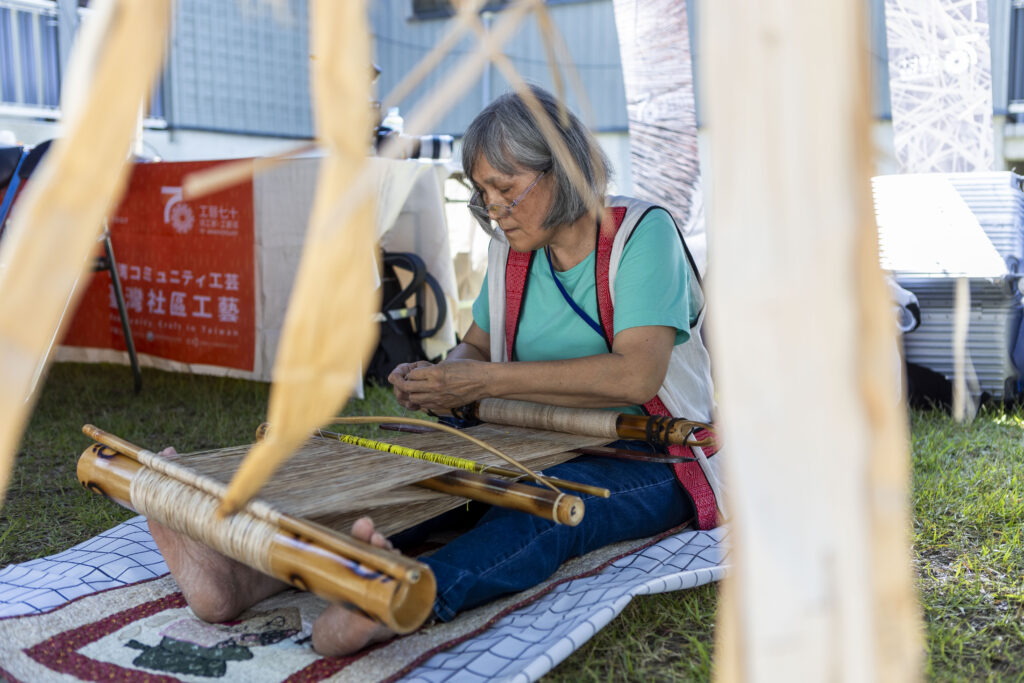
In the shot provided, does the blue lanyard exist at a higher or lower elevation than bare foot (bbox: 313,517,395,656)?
higher

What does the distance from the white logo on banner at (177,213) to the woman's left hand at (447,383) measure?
2521 mm

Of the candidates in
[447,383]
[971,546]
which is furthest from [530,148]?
[971,546]

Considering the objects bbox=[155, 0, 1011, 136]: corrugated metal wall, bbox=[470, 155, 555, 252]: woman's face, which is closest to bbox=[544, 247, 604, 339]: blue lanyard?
bbox=[470, 155, 555, 252]: woman's face

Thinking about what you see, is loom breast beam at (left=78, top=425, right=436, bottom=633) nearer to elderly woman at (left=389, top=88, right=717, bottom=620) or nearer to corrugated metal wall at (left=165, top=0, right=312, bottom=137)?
elderly woman at (left=389, top=88, right=717, bottom=620)

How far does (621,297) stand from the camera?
6.33ft

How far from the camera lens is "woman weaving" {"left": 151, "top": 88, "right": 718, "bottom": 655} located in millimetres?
1835

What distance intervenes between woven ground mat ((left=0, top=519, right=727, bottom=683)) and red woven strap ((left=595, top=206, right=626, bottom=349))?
53 centimetres

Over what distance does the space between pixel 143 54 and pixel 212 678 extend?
111 cm

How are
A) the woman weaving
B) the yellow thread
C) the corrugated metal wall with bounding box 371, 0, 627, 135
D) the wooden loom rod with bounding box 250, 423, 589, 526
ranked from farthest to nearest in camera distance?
1. the corrugated metal wall with bounding box 371, 0, 627, 135
2. the woman weaving
3. the yellow thread
4. the wooden loom rod with bounding box 250, 423, 589, 526

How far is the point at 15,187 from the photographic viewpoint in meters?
3.48

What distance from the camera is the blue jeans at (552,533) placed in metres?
1.58

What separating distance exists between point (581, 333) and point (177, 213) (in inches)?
108

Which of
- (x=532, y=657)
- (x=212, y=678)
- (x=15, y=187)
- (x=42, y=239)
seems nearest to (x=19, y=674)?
(x=212, y=678)

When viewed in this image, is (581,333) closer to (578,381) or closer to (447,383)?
(578,381)
